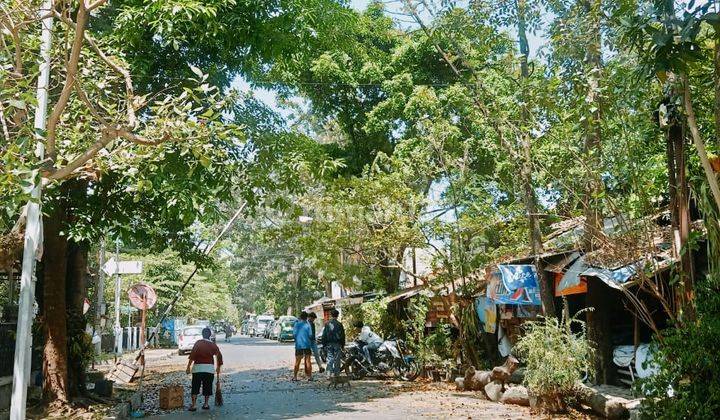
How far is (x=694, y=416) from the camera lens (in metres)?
6.54

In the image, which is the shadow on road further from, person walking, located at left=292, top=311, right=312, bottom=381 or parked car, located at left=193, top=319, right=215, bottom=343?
parked car, located at left=193, top=319, right=215, bottom=343

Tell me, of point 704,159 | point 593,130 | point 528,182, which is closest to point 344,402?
point 528,182

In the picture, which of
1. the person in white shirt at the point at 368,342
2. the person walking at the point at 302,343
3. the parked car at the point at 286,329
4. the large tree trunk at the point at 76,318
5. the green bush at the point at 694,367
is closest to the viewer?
the green bush at the point at 694,367

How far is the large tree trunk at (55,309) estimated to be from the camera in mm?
12484

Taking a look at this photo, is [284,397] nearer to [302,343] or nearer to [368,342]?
[302,343]

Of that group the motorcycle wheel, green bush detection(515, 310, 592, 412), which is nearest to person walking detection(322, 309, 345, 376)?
the motorcycle wheel

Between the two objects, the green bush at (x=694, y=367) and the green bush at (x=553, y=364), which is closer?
the green bush at (x=694, y=367)

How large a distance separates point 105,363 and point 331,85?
14359mm

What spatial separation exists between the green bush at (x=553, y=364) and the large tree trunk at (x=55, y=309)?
829cm

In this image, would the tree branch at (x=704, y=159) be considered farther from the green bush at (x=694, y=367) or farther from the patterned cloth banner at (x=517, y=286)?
the patterned cloth banner at (x=517, y=286)

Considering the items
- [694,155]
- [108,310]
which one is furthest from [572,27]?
Answer: [108,310]

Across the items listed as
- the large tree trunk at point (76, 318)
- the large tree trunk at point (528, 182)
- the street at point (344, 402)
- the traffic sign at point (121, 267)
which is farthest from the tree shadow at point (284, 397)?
the traffic sign at point (121, 267)

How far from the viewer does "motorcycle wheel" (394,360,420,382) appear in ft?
58.7

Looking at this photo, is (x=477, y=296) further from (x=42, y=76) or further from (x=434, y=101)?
(x=42, y=76)
